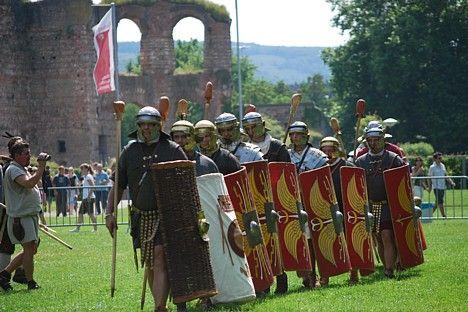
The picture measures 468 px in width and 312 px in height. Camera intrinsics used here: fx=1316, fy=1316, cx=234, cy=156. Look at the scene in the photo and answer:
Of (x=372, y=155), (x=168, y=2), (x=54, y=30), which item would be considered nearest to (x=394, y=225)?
(x=372, y=155)

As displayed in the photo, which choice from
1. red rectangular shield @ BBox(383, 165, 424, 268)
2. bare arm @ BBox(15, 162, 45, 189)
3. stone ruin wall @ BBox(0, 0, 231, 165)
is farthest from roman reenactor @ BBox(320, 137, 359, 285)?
stone ruin wall @ BBox(0, 0, 231, 165)

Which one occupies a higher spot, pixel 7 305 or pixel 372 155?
pixel 372 155

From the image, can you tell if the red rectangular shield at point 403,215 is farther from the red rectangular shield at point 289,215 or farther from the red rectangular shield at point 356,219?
the red rectangular shield at point 289,215

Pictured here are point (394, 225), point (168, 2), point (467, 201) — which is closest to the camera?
A: point (394, 225)

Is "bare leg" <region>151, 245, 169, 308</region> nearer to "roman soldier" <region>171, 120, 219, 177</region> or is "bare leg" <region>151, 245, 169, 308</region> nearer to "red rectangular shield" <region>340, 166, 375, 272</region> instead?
"roman soldier" <region>171, 120, 219, 177</region>

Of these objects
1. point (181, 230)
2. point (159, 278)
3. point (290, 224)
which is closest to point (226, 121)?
point (290, 224)

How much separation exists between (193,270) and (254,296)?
0.73 m

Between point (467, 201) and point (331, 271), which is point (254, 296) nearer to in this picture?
point (331, 271)

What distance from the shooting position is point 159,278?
1082 cm

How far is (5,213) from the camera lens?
14711mm

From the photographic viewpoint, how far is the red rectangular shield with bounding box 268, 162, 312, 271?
12.9 m

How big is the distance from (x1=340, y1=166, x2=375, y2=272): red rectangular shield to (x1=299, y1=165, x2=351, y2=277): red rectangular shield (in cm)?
25

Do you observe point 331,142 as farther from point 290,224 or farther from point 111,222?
point 111,222

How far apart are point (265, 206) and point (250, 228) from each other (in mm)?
688
